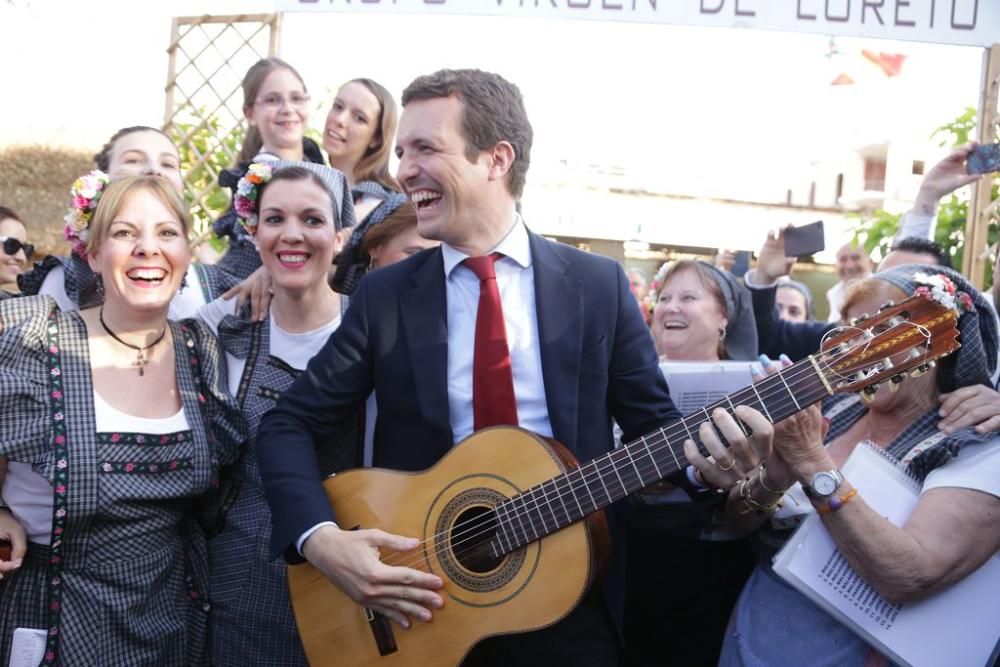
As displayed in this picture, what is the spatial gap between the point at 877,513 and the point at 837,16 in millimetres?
3701

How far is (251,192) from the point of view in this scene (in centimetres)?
328

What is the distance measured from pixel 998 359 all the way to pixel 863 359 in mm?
1045

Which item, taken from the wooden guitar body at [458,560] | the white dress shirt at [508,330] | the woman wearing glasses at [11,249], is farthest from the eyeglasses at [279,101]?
the wooden guitar body at [458,560]

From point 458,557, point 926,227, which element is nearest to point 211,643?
point 458,557

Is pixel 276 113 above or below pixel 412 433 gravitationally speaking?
above

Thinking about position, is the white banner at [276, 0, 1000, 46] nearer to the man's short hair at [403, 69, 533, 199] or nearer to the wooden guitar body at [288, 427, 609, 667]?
the man's short hair at [403, 69, 533, 199]

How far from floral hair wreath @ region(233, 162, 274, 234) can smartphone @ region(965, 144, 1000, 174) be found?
3.07 meters

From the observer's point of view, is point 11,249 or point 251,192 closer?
point 251,192

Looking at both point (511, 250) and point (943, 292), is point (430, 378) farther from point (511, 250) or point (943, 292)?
point (943, 292)

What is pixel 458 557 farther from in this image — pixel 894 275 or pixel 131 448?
pixel 894 275

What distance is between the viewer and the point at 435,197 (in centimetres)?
264

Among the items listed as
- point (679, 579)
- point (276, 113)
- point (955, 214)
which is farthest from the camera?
point (955, 214)

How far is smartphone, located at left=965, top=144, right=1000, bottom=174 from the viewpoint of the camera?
4.17 meters

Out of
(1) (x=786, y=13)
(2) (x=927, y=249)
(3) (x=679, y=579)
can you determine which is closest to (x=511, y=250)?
(3) (x=679, y=579)
